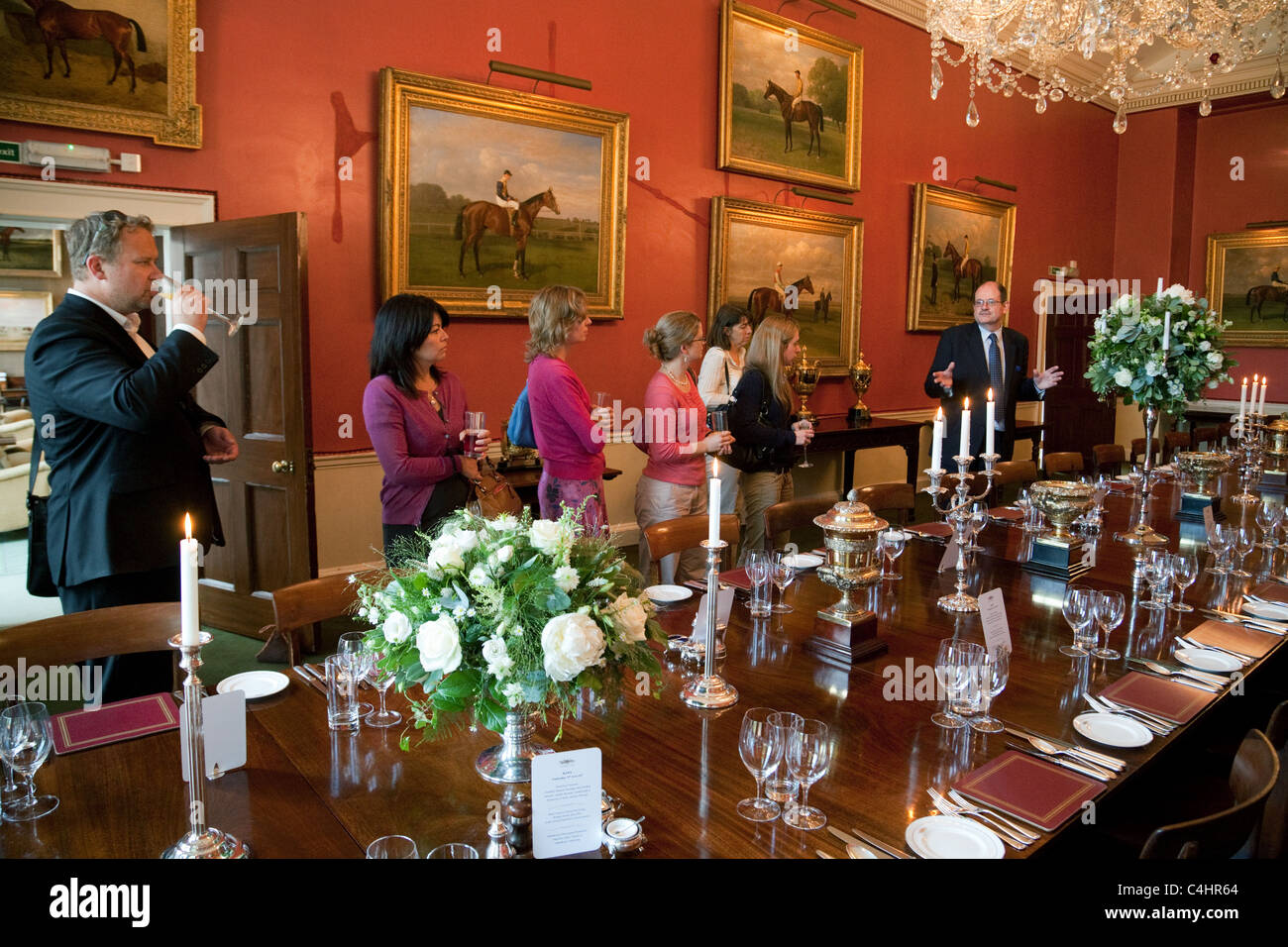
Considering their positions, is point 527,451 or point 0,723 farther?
point 527,451

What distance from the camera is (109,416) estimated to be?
2.47 meters

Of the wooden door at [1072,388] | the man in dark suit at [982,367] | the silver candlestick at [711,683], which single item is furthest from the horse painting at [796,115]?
the silver candlestick at [711,683]

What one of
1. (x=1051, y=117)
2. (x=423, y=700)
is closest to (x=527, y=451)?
(x=423, y=700)

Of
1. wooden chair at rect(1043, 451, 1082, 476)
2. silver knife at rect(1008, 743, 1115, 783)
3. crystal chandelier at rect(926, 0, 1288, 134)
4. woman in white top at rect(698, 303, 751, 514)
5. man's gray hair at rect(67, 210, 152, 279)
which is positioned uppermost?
crystal chandelier at rect(926, 0, 1288, 134)

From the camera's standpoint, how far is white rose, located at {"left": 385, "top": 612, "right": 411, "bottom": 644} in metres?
1.40

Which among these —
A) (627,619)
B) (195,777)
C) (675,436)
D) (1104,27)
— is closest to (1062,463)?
(1104,27)

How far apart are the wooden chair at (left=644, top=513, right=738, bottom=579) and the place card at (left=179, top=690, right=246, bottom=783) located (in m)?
1.67

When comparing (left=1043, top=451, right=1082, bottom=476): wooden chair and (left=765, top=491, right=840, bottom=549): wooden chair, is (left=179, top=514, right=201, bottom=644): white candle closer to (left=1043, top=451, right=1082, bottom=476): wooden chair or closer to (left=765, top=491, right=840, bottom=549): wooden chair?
(left=765, top=491, right=840, bottom=549): wooden chair

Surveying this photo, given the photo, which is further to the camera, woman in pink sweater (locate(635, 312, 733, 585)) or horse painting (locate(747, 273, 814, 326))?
horse painting (locate(747, 273, 814, 326))

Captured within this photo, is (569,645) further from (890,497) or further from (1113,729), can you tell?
(890,497)

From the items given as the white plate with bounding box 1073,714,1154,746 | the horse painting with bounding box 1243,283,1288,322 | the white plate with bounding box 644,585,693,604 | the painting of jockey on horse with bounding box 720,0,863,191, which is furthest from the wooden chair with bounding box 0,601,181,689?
the horse painting with bounding box 1243,283,1288,322
